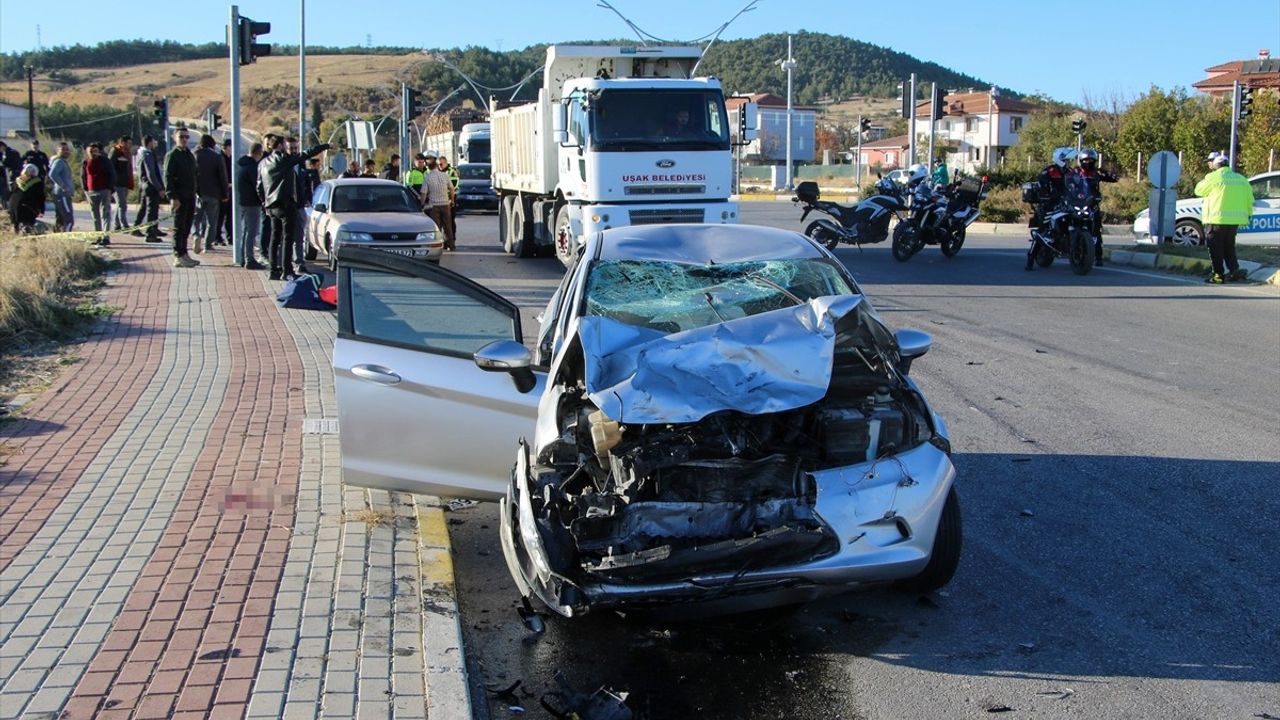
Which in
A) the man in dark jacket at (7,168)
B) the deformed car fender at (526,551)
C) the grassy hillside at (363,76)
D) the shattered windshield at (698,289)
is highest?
the grassy hillside at (363,76)

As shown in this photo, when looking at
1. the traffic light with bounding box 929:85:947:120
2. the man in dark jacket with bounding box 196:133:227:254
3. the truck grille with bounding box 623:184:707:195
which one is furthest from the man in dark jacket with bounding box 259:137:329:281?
the traffic light with bounding box 929:85:947:120

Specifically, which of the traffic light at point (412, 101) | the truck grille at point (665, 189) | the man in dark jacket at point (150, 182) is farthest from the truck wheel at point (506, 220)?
the traffic light at point (412, 101)

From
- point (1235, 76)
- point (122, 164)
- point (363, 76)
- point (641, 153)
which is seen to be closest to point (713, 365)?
point (641, 153)

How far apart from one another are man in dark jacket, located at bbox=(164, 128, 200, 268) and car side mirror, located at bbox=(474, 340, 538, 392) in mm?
14146

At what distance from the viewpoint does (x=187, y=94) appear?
12938 cm

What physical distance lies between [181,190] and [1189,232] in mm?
Answer: 18522

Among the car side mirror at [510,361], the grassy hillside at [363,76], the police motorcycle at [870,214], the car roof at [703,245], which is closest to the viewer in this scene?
the car side mirror at [510,361]

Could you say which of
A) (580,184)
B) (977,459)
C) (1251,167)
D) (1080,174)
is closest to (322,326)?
(580,184)

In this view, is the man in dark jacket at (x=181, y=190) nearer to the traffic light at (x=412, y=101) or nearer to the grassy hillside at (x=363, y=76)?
the traffic light at (x=412, y=101)

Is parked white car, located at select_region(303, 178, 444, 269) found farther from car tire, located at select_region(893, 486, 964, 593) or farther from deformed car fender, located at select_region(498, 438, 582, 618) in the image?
car tire, located at select_region(893, 486, 964, 593)

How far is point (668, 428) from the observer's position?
15.9ft

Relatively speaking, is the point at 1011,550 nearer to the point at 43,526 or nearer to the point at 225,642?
the point at 225,642

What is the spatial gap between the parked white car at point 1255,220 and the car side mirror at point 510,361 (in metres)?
19.4

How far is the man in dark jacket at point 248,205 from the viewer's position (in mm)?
17672
